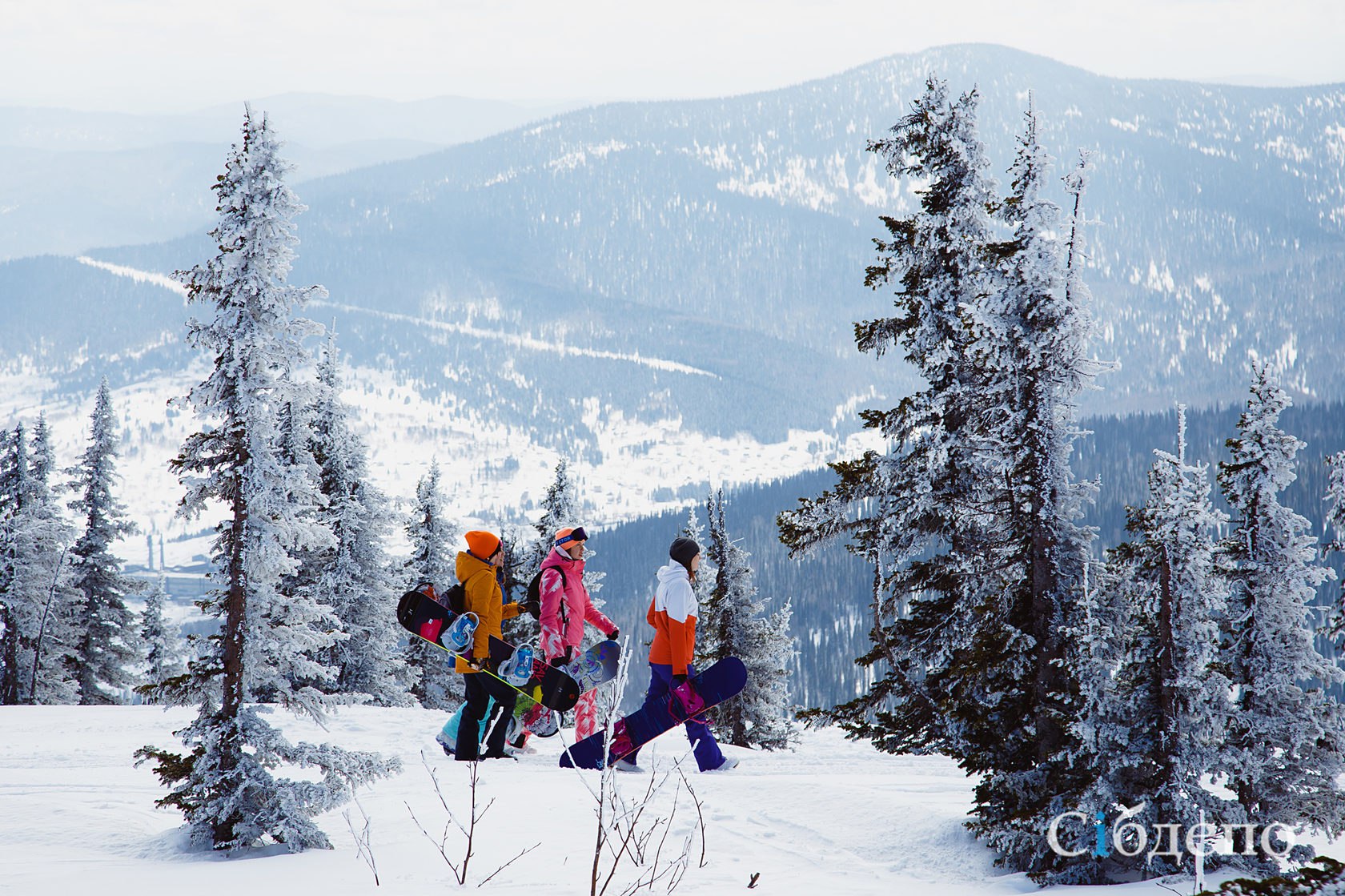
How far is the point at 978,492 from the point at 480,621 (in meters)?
6.24

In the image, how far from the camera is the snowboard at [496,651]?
8984 millimetres

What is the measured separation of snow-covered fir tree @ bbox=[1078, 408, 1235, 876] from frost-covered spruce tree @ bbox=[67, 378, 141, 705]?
30204 mm

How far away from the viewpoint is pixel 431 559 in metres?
28.3

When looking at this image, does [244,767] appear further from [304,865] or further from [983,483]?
[983,483]

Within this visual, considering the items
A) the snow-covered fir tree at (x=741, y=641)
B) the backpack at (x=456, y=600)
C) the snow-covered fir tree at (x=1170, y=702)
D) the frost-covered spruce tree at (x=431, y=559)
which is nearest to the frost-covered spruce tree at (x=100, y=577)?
the frost-covered spruce tree at (x=431, y=559)

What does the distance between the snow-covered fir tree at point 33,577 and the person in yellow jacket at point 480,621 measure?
24.2 m

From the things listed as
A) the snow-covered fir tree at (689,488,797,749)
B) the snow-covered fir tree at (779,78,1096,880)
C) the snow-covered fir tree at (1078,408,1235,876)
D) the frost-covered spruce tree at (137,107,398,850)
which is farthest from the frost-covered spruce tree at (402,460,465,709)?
the snow-covered fir tree at (1078,408,1235,876)

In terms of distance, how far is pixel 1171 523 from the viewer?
7.86m

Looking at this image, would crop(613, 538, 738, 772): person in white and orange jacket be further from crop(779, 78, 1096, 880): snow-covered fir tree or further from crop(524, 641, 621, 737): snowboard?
crop(779, 78, 1096, 880): snow-covered fir tree

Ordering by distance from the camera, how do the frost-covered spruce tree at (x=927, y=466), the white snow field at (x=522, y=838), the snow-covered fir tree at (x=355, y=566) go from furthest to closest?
the snow-covered fir tree at (x=355, y=566) < the frost-covered spruce tree at (x=927, y=466) < the white snow field at (x=522, y=838)

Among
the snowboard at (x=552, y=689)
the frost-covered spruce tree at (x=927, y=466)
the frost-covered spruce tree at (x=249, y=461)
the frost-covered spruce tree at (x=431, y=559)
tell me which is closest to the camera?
the frost-covered spruce tree at (x=249, y=461)

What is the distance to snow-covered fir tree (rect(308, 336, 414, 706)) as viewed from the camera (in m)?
23.6

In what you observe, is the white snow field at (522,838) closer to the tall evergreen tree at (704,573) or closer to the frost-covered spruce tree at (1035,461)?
the frost-covered spruce tree at (1035,461)

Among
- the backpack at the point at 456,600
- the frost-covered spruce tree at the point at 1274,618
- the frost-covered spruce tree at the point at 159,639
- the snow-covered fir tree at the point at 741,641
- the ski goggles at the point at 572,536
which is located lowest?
the frost-covered spruce tree at the point at 159,639
